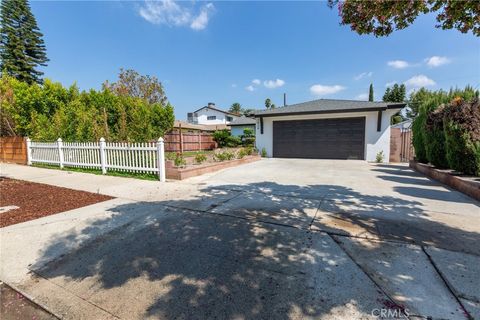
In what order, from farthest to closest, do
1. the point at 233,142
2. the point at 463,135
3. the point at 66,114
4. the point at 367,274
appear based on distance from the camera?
the point at 233,142 → the point at 66,114 → the point at 463,135 → the point at 367,274

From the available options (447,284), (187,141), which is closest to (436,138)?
(447,284)

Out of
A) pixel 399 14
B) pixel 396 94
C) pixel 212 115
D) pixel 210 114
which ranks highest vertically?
pixel 396 94

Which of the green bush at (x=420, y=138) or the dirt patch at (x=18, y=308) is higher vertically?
the green bush at (x=420, y=138)

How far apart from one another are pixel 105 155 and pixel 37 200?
3.22 meters

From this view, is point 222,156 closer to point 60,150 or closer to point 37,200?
point 37,200

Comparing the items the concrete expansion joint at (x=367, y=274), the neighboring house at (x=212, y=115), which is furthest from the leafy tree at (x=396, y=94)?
the concrete expansion joint at (x=367, y=274)

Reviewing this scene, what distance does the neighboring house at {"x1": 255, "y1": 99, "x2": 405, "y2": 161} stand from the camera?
11672 millimetres

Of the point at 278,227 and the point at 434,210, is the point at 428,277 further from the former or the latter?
the point at 434,210

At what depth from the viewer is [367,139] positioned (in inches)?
470

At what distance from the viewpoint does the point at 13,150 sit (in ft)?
37.1

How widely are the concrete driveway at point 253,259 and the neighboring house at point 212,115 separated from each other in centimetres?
3825

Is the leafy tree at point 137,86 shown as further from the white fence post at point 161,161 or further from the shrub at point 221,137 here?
the white fence post at point 161,161
